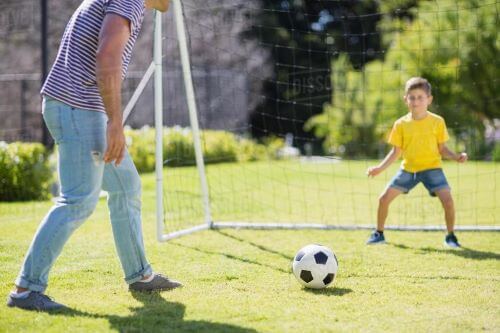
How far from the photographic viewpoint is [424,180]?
5.41 metres

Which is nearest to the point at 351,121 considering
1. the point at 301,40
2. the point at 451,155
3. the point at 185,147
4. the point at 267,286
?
A: the point at 301,40

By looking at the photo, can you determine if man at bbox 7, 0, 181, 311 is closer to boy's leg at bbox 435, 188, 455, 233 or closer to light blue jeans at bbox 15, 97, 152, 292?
light blue jeans at bbox 15, 97, 152, 292

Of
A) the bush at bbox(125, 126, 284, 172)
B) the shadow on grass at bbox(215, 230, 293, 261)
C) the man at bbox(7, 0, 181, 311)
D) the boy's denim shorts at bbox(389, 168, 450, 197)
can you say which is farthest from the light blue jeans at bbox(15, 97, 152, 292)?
the bush at bbox(125, 126, 284, 172)

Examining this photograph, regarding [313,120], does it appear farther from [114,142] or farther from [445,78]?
[114,142]

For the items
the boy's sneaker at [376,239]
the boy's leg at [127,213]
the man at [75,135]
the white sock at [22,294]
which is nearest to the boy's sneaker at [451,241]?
the boy's sneaker at [376,239]

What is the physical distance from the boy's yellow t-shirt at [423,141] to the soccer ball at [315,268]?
1.93 meters

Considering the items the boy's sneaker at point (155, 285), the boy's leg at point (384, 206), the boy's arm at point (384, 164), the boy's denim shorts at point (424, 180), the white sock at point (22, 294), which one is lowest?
the boy's sneaker at point (155, 285)

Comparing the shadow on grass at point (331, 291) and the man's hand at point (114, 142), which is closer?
the man's hand at point (114, 142)

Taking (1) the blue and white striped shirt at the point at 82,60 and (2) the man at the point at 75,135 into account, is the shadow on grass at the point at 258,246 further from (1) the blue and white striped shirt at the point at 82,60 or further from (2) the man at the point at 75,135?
(1) the blue and white striped shirt at the point at 82,60

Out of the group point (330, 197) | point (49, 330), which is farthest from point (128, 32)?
point (330, 197)

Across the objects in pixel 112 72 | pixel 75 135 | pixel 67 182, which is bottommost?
pixel 67 182

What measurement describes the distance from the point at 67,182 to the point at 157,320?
31.1 inches

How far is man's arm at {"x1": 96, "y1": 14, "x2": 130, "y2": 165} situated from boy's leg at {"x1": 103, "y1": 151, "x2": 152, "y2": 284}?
0.33m

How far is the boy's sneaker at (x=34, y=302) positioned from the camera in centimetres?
316
